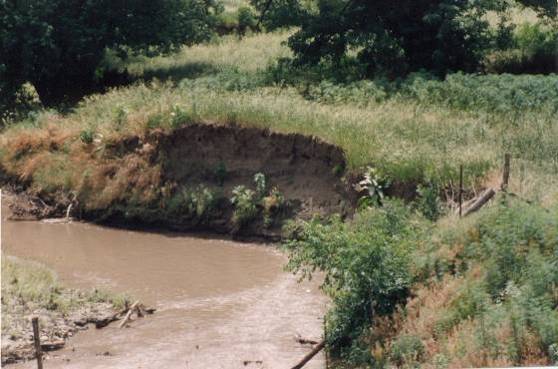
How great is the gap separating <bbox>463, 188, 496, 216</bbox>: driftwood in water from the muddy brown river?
279cm

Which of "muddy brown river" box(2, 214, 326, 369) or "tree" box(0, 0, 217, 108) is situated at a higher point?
"tree" box(0, 0, 217, 108)

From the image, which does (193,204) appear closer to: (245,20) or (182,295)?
(182,295)

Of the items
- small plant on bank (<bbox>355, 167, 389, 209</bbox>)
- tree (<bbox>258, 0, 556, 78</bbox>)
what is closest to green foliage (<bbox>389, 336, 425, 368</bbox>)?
small plant on bank (<bbox>355, 167, 389, 209</bbox>)

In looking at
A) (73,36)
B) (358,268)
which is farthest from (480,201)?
(73,36)

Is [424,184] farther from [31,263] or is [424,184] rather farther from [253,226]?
[31,263]

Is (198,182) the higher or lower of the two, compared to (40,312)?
higher

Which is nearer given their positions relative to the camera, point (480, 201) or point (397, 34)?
point (480, 201)

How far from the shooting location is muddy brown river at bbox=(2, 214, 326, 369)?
Result: 49.3ft

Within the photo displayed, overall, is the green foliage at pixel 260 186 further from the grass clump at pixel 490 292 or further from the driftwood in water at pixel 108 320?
the grass clump at pixel 490 292

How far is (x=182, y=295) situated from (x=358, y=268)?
477 centimetres

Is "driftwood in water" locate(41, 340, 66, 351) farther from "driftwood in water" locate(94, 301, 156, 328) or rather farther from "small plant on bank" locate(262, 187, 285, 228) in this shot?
"small plant on bank" locate(262, 187, 285, 228)

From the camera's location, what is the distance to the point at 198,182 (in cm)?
2291

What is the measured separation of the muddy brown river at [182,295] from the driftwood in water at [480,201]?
2.79m

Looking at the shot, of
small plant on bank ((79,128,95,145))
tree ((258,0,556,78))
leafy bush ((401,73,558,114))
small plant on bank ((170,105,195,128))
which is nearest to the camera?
leafy bush ((401,73,558,114))
